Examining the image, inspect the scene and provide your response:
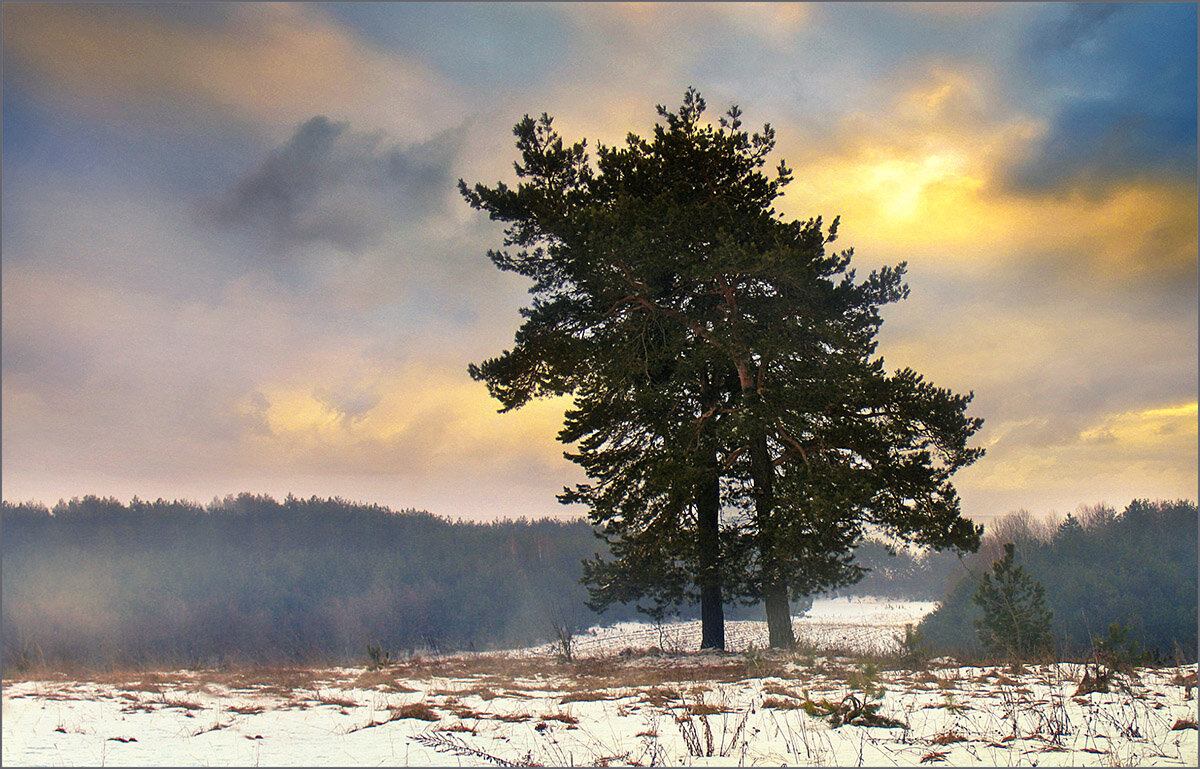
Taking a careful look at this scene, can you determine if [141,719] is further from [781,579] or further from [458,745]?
[781,579]

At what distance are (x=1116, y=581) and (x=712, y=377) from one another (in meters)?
45.0

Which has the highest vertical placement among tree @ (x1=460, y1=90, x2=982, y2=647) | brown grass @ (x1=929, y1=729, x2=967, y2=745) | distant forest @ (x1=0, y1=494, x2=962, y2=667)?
tree @ (x1=460, y1=90, x2=982, y2=647)

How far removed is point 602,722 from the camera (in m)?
6.82

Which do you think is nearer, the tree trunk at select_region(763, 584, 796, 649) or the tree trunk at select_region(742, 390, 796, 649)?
the tree trunk at select_region(742, 390, 796, 649)

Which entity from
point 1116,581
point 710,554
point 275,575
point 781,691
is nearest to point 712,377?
point 710,554

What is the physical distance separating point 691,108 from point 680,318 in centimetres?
562

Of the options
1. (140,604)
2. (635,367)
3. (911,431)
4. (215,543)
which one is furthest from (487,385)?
(215,543)

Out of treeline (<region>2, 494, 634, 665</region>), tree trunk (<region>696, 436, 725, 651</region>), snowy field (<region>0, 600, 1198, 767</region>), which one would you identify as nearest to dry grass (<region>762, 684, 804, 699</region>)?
snowy field (<region>0, 600, 1198, 767</region>)

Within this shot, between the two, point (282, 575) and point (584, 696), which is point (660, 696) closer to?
point (584, 696)

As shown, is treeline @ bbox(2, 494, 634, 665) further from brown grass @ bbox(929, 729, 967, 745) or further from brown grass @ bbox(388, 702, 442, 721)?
brown grass @ bbox(929, 729, 967, 745)

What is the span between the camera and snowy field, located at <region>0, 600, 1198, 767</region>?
213 inches

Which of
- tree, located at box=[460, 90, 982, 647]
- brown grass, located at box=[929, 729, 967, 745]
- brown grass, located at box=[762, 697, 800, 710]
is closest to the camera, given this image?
brown grass, located at box=[929, 729, 967, 745]

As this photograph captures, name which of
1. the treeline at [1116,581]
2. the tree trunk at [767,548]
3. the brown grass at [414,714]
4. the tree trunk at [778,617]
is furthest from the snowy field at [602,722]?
the treeline at [1116,581]

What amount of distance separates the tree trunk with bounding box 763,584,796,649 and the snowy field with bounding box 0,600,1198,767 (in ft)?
18.0
